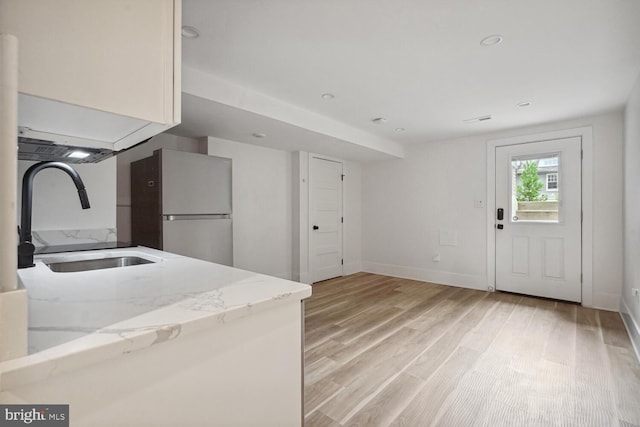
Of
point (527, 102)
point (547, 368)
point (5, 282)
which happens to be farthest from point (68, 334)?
point (527, 102)

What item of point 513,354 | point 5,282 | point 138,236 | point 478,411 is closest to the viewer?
point 5,282

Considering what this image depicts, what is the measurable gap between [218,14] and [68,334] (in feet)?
5.90

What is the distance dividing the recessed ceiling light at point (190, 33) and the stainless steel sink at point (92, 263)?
1.41 meters

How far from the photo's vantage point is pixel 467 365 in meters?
2.24

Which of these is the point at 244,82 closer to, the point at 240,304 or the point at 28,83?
the point at 28,83

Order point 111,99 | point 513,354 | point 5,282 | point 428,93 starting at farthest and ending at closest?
point 428,93 → point 513,354 → point 111,99 → point 5,282

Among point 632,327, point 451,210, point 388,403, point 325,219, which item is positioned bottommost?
point 388,403

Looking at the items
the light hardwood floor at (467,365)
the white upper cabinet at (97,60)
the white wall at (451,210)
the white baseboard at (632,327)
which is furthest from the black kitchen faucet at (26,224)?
the white wall at (451,210)

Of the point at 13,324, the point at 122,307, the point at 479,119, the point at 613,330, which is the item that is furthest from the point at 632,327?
the point at 13,324

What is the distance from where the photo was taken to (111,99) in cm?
76

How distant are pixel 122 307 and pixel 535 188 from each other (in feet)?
15.2

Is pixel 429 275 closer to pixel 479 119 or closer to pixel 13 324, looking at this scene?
pixel 479 119

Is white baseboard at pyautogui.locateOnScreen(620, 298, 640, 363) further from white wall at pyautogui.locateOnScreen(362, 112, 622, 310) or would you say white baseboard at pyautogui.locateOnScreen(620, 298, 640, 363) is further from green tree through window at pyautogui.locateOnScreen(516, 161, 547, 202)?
green tree through window at pyautogui.locateOnScreen(516, 161, 547, 202)

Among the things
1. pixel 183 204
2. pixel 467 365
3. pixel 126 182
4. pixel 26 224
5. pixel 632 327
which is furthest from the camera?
pixel 126 182
